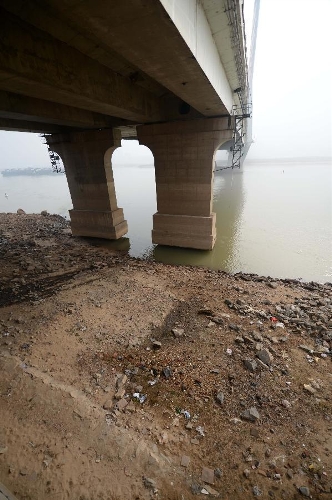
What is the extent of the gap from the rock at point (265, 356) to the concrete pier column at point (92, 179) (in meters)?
11.5

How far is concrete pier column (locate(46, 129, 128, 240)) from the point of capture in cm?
1303

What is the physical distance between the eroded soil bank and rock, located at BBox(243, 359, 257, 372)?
2cm

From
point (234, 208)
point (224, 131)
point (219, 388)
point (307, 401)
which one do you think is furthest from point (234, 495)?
point (234, 208)

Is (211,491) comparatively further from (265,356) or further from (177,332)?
(177,332)

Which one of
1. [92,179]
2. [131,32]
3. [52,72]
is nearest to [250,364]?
[131,32]

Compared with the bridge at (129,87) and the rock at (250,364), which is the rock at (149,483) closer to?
the rock at (250,364)

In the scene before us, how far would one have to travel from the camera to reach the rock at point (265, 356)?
4.94 m

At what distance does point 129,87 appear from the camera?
784 cm

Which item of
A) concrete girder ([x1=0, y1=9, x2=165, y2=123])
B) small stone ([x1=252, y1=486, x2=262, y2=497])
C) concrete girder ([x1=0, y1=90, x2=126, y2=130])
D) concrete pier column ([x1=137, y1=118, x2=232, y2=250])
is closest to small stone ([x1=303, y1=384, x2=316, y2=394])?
small stone ([x1=252, y1=486, x2=262, y2=497])

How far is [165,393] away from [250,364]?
187cm

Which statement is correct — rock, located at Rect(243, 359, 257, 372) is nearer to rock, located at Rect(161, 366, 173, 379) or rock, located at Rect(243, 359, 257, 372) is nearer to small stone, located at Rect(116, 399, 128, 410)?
rock, located at Rect(161, 366, 173, 379)

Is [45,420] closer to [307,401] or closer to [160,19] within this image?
[307,401]

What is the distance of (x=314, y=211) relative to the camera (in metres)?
19.8

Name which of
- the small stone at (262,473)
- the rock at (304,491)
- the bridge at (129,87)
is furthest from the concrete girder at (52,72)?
the rock at (304,491)
